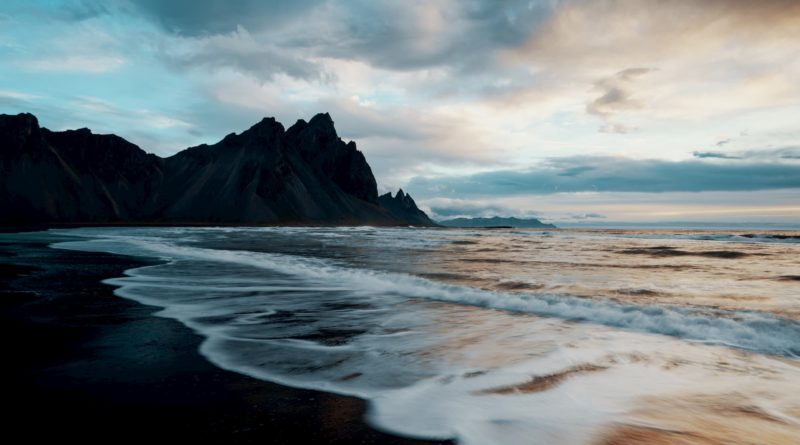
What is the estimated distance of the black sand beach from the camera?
4012mm

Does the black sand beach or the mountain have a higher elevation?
the mountain

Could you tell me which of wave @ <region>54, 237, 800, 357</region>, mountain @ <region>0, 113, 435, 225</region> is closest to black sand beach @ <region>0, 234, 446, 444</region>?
wave @ <region>54, 237, 800, 357</region>

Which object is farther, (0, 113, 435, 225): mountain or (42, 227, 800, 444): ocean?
(0, 113, 435, 225): mountain

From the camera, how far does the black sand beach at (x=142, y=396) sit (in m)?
4.01

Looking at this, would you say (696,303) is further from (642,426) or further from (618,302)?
(642,426)

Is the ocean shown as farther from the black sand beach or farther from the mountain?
the mountain

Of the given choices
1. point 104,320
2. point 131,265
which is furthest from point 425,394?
point 131,265

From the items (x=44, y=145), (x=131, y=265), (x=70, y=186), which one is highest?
(x=44, y=145)

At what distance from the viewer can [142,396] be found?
4836 mm

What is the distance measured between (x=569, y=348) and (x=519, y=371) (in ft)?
5.64

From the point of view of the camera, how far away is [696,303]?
11.6 meters

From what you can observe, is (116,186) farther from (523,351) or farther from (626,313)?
(523,351)

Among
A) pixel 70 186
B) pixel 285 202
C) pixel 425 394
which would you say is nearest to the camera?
pixel 425 394

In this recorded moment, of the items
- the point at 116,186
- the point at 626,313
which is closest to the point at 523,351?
the point at 626,313
